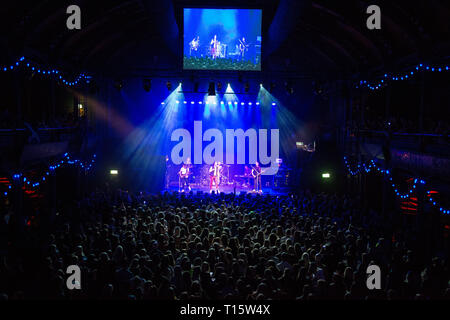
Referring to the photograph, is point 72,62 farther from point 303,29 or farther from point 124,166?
point 303,29

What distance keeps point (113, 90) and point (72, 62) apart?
602 centimetres

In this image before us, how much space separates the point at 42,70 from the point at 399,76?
48.8 ft

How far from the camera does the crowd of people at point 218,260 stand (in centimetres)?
721

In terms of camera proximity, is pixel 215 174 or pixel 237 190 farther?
pixel 215 174

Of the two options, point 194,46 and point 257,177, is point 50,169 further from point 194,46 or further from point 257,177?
point 257,177

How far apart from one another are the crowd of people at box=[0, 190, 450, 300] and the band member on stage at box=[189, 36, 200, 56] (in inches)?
386

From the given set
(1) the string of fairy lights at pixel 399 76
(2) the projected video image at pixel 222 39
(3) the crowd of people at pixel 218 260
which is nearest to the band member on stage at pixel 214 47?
(2) the projected video image at pixel 222 39

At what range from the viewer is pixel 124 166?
23266mm

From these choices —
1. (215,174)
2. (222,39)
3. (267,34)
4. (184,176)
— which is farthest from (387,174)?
(184,176)

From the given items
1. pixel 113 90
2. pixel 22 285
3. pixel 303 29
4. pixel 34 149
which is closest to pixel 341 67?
pixel 303 29

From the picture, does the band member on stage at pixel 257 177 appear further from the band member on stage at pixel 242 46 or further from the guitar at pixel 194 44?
the guitar at pixel 194 44

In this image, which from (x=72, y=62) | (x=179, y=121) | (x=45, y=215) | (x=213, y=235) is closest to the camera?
(x=213, y=235)

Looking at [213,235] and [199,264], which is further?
[213,235]

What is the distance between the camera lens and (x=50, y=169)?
16.9 m
